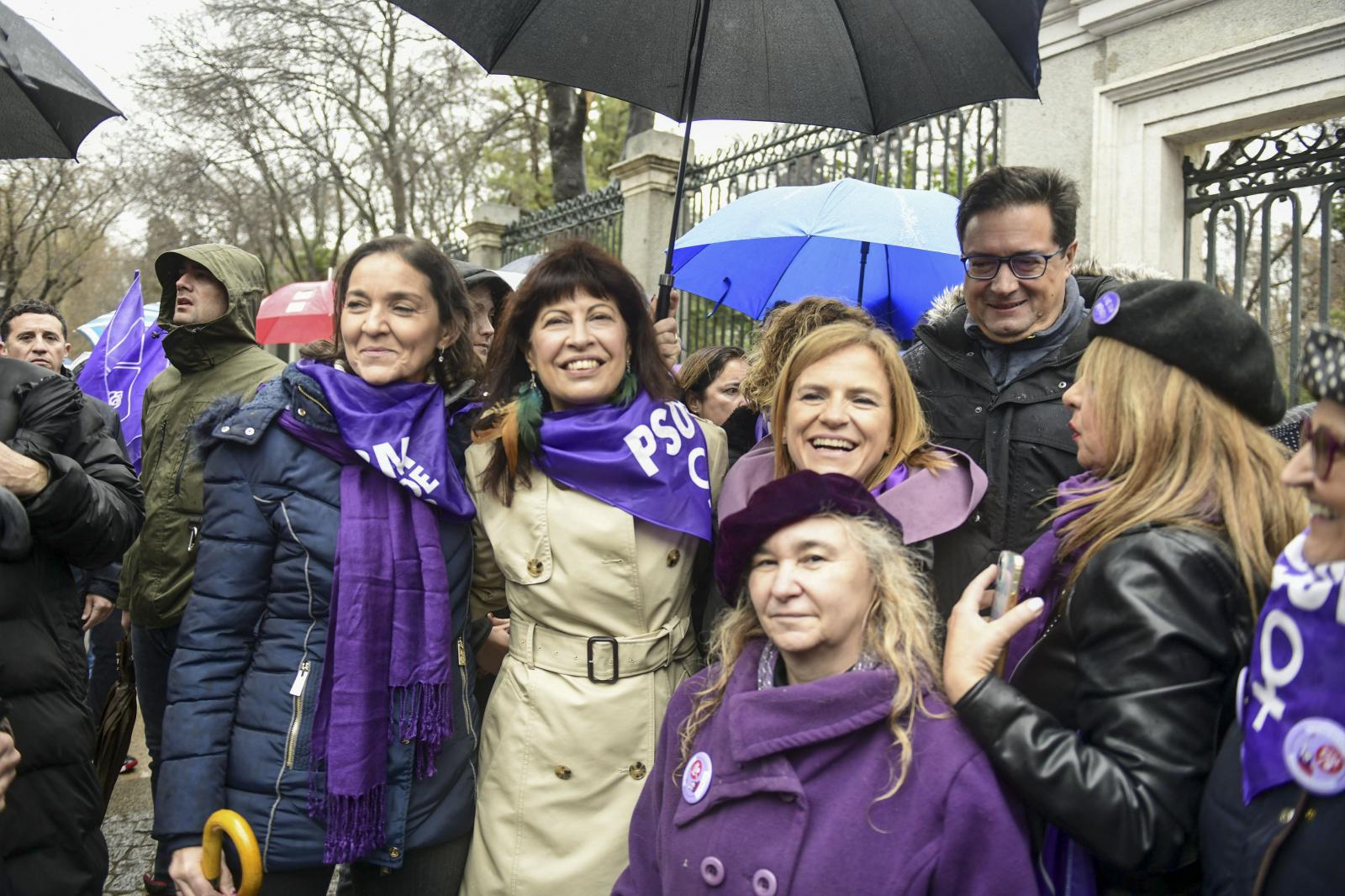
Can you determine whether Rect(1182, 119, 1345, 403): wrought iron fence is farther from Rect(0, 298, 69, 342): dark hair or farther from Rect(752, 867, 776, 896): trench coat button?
Rect(0, 298, 69, 342): dark hair

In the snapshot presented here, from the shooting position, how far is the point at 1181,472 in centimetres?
168

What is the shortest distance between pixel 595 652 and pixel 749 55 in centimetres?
177

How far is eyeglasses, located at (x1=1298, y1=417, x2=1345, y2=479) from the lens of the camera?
4.17 feet

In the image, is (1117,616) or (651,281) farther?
(651,281)

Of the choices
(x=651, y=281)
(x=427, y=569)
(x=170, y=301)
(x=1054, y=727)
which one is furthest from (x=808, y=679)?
(x=651, y=281)

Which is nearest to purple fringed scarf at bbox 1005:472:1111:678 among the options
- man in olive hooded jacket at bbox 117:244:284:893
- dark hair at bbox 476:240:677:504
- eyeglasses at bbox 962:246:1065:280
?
eyeglasses at bbox 962:246:1065:280

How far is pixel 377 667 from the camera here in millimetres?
2250

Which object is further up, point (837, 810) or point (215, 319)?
point (215, 319)

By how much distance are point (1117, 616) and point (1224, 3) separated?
460cm

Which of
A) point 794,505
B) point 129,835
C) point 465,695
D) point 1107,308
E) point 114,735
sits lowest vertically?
point 129,835

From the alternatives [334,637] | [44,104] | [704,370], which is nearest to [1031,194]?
[704,370]

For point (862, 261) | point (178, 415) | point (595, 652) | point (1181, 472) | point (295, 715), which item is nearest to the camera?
point (1181, 472)

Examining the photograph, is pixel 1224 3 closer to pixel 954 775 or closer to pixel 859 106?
pixel 859 106

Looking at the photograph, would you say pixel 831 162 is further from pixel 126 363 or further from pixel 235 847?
pixel 235 847
